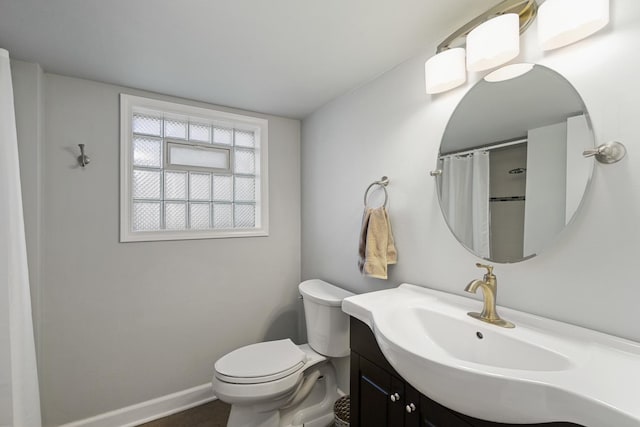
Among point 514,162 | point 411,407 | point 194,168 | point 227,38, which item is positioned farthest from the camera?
point 194,168

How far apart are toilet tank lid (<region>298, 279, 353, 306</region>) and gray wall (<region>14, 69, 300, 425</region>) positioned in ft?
1.96

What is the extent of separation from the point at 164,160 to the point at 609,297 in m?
2.40

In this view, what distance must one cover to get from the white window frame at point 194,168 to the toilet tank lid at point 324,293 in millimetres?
636

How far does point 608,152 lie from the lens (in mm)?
859

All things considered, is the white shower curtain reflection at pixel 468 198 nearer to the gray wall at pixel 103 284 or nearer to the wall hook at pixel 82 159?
the gray wall at pixel 103 284

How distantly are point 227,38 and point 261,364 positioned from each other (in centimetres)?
170

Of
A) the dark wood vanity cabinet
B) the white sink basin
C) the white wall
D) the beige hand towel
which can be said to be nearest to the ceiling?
the white wall

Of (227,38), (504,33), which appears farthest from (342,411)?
(227,38)

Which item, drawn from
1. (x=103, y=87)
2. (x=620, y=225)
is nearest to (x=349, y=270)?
(x=620, y=225)

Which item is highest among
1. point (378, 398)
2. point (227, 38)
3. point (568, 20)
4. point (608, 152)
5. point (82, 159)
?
point (227, 38)

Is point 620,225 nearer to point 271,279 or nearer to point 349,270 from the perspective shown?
point 349,270

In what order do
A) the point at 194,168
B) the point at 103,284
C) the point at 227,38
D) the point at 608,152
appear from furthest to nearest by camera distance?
the point at 194,168
the point at 103,284
the point at 227,38
the point at 608,152

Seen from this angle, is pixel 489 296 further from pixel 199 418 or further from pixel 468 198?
pixel 199 418

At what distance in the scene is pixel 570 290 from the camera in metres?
0.94
